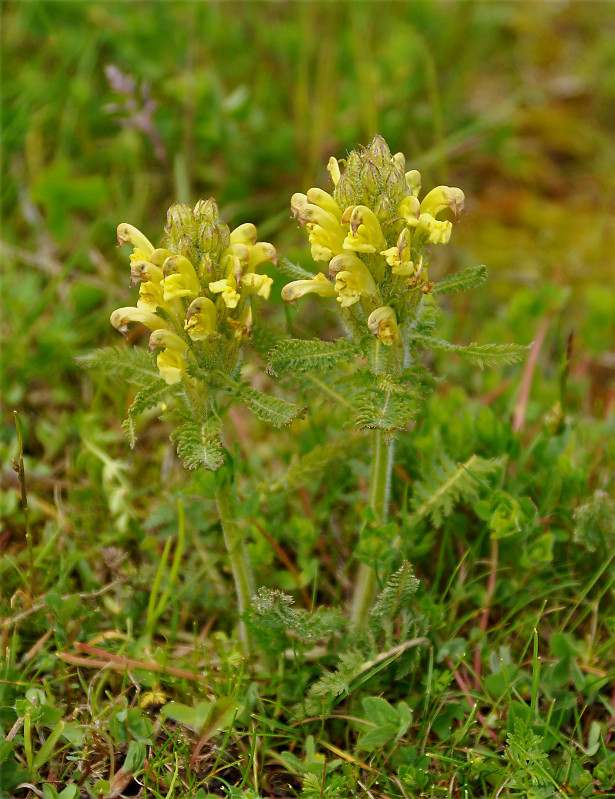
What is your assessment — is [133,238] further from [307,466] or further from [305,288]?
[307,466]

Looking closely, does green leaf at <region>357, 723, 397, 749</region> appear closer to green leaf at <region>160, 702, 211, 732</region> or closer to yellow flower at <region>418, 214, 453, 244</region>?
green leaf at <region>160, 702, 211, 732</region>

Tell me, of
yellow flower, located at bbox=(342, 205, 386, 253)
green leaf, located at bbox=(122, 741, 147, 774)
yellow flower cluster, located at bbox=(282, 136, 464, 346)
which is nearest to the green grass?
green leaf, located at bbox=(122, 741, 147, 774)

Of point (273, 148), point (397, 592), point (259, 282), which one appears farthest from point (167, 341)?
point (273, 148)

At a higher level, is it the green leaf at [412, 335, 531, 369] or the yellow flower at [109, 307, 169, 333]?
the yellow flower at [109, 307, 169, 333]

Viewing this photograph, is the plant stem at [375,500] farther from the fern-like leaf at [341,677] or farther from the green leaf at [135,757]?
the green leaf at [135,757]

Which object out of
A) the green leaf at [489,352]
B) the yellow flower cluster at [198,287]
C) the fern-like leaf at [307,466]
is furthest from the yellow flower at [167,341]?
the green leaf at [489,352]

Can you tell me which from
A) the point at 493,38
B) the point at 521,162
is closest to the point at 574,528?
the point at 521,162

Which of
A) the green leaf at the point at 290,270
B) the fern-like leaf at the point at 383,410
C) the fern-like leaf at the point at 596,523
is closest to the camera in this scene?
the fern-like leaf at the point at 383,410
